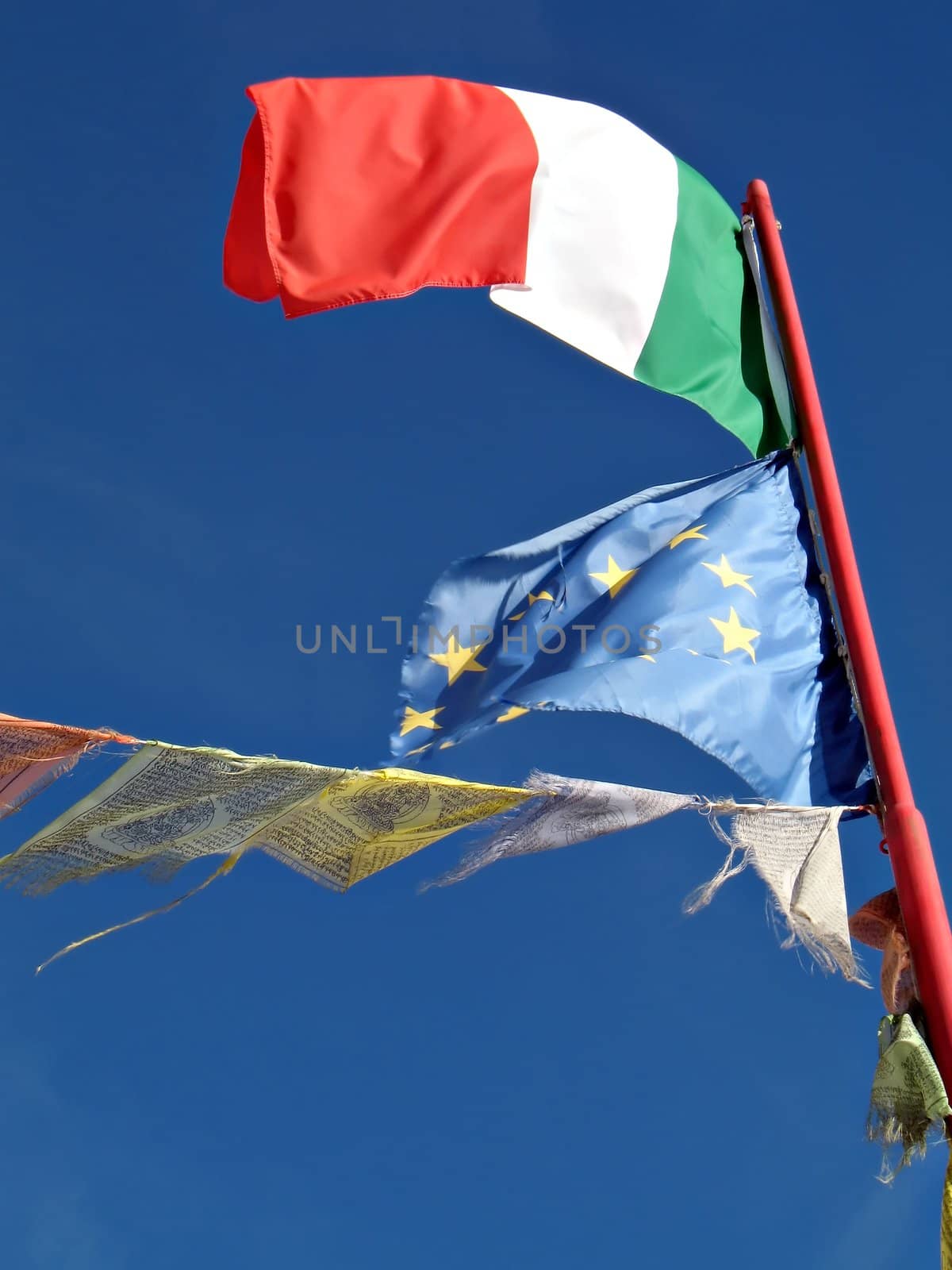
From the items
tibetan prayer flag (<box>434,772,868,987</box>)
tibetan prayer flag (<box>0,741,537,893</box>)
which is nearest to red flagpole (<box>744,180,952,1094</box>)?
tibetan prayer flag (<box>434,772,868,987</box>)

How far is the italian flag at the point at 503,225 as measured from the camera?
6.50 m

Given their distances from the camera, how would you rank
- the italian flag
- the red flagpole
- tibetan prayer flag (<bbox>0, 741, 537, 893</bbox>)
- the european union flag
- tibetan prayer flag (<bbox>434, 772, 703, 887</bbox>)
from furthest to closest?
the italian flag < the european union flag < tibetan prayer flag (<bbox>434, 772, 703, 887</bbox>) < tibetan prayer flag (<bbox>0, 741, 537, 893</bbox>) < the red flagpole

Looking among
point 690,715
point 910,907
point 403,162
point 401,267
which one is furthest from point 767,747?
point 403,162

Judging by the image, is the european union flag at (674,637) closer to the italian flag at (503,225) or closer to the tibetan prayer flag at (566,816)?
the tibetan prayer flag at (566,816)

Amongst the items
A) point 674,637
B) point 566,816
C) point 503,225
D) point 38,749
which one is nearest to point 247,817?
point 38,749

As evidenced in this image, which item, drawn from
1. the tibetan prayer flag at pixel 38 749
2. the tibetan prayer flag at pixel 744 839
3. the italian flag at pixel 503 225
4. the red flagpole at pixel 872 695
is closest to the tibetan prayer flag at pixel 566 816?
the tibetan prayer flag at pixel 744 839

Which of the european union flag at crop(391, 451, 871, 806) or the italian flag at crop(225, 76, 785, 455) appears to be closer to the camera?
the european union flag at crop(391, 451, 871, 806)

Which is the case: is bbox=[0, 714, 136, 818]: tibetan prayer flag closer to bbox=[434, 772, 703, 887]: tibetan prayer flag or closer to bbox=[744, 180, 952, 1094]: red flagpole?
bbox=[434, 772, 703, 887]: tibetan prayer flag

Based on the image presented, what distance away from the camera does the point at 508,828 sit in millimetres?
5559

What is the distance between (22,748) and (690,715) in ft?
8.09

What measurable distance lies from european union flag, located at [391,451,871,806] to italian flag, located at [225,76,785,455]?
1.97 ft

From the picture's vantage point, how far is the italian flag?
650cm

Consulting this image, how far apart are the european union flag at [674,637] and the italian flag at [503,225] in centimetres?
60

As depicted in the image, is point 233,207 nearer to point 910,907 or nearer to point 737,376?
point 737,376
